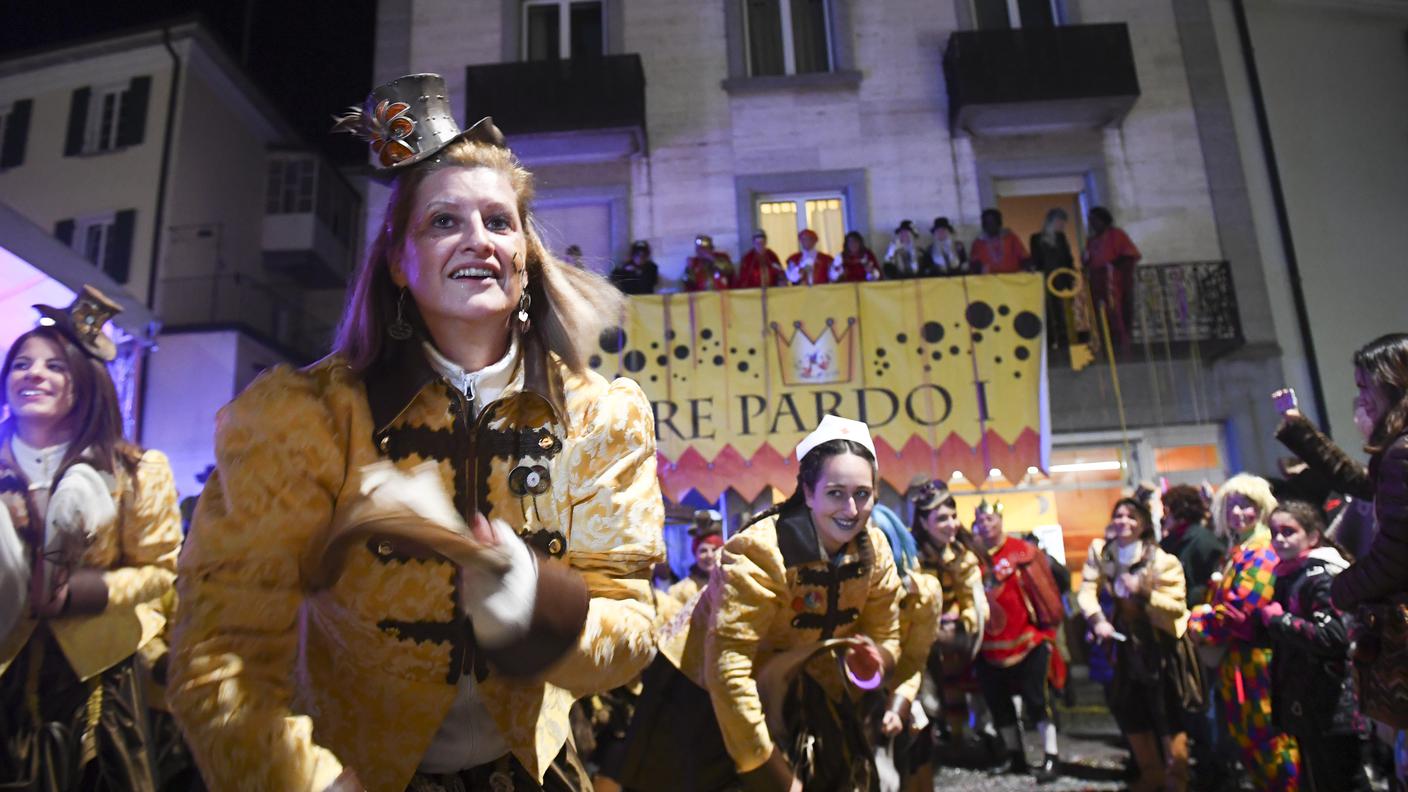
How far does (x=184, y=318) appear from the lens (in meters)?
18.7

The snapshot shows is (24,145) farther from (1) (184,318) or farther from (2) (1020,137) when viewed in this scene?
(2) (1020,137)

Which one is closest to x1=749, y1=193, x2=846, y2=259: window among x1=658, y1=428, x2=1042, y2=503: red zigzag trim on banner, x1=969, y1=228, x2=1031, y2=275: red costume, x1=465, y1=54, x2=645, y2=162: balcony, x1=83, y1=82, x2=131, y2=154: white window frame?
x1=465, y1=54, x2=645, y2=162: balcony

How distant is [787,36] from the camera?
15.4 metres

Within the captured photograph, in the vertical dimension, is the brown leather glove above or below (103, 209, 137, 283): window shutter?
below

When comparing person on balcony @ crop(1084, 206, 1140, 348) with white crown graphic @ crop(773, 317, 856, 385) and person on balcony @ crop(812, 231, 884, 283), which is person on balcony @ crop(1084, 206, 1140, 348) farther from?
white crown graphic @ crop(773, 317, 856, 385)

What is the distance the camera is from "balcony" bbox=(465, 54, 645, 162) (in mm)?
13984

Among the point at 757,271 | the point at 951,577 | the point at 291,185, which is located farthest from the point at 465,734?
the point at 291,185

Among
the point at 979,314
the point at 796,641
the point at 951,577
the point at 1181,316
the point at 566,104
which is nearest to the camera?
the point at 796,641

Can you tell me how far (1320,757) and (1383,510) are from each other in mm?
1904

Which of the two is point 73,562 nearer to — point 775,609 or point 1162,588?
point 775,609

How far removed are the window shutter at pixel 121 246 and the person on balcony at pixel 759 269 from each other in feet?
42.8

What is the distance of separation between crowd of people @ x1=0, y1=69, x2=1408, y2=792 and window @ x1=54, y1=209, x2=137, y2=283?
16056 mm

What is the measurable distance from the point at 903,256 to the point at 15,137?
1885 centimetres

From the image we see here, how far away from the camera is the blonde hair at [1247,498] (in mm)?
6230
